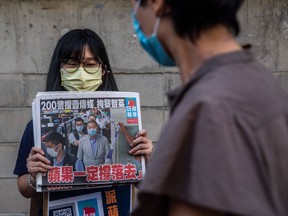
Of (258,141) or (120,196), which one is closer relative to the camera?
(258,141)

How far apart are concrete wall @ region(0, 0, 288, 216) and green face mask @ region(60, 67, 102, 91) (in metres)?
1.16

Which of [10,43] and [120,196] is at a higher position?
[10,43]

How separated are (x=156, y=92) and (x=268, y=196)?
2.77 metres

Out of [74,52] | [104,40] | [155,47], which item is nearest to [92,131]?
[74,52]

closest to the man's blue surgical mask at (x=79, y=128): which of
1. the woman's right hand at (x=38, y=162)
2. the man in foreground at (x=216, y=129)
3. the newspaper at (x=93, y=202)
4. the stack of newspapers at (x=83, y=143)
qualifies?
the stack of newspapers at (x=83, y=143)

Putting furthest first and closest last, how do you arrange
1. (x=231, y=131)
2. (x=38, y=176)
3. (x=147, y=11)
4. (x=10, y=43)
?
1. (x=10, y=43)
2. (x=38, y=176)
3. (x=147, y=11)
4. (x=231, y=131)

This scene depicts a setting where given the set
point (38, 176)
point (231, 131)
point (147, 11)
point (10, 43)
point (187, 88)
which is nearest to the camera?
point (231, 131)

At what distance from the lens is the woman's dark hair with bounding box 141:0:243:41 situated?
3.97 feet

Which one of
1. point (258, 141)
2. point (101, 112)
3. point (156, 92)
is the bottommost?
Answer: point (258, 141)

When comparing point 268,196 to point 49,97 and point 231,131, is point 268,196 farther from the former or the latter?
point 49,97

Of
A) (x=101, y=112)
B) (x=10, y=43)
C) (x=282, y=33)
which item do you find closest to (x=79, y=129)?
(x=101, y=112)

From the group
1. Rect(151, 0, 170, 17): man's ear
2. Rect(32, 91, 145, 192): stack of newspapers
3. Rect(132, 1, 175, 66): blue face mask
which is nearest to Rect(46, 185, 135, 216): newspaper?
Rect(32, 91, 145, 192): stack of newspapers

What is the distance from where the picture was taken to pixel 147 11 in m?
1.36

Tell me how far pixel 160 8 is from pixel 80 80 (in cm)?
144
